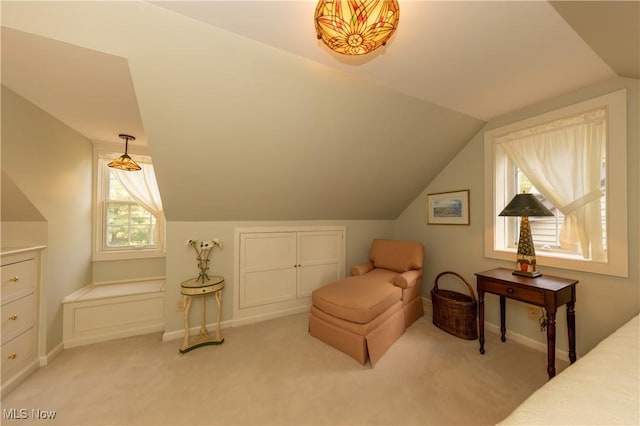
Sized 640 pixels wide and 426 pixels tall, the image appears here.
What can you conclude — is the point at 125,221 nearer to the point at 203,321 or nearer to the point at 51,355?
the point at 51,355

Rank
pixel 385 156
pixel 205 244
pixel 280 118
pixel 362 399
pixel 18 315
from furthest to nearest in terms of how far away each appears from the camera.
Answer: pixel 385 156, pixel 205 244, pixel 280 118, pixel 18 315, pixel 362 399

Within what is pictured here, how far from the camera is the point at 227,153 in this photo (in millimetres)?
2027

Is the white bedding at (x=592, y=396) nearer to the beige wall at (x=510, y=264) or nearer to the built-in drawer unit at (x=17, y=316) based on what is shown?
the beige wall at (x=510, y=264)

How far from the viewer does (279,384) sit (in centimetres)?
173

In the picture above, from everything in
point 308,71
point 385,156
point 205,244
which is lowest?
point 205,244

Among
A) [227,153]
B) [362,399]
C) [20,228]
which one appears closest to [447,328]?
[362,399]

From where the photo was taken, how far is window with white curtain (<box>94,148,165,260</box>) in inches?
112

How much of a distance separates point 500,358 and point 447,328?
49 cm

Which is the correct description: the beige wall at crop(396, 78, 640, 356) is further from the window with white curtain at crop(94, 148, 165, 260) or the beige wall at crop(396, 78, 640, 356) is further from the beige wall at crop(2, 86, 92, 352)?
the beige wall at crop(2, 86, 92, 352)

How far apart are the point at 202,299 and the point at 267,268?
0.78 metres

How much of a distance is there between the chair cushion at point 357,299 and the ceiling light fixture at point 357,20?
193cm

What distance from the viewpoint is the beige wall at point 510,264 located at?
1.69 meters

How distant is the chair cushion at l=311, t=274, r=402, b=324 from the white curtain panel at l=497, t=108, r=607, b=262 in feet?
5.36

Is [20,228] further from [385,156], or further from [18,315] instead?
[385,156]
